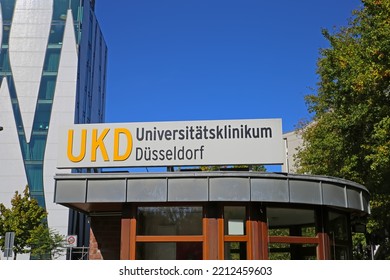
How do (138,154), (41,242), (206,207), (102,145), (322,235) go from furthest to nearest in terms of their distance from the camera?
(41,242)
(102,145)
(138,154)
(322,235)
(206,207)

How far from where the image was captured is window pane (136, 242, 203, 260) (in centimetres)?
1146

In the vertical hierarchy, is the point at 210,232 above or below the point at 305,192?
below

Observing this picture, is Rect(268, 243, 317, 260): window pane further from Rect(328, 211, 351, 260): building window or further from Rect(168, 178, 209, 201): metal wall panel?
Rect(168, 178, 209, 201): metal wall panel

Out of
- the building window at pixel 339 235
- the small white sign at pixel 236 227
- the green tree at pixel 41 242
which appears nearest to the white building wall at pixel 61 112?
the green tree at pixel 41 242

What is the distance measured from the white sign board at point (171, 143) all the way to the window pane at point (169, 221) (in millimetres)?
1489

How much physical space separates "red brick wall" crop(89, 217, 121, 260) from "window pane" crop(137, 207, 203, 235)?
11.1 ft

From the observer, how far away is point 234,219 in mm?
11859

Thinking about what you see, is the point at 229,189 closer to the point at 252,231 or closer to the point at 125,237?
the point at 252,231

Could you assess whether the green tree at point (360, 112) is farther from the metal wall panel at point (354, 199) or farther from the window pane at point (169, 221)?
the window pane at point (169, 221)

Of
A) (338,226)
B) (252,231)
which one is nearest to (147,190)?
(252,231)

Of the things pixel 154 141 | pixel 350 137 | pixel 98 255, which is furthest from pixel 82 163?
pixel 350 137

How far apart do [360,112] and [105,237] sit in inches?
544

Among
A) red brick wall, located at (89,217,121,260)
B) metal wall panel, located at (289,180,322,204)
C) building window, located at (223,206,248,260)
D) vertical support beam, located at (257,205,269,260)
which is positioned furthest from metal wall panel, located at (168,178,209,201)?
red brick wall, located at (89,217,121,260)

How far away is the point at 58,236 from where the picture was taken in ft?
157
